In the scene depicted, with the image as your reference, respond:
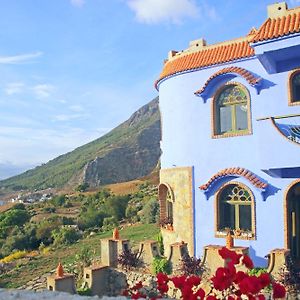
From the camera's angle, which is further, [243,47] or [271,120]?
[243,47]

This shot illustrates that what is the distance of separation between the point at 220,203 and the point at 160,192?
361 centimetres

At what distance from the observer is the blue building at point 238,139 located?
12391mm

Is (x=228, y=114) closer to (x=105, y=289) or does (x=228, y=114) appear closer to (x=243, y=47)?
(x=243, y=47)

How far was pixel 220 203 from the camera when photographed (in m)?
14.5

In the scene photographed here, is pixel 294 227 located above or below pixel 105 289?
above

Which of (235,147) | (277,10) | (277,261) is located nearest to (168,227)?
(235,147)

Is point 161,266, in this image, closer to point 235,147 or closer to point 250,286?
point 235,147

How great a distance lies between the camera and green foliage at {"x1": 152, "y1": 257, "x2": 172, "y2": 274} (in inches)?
543

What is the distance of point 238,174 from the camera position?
1377 centimetres

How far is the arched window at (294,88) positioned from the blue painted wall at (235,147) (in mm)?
166

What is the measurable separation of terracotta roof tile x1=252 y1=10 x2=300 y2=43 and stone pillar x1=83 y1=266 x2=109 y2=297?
9.03 metres

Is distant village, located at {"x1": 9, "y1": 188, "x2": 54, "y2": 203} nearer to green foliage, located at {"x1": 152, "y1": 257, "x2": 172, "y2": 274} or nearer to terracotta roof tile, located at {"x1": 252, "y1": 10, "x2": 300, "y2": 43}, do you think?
green foliage, located at {"x1": 152, "y1": 257, "x2": 172, "y2": 274}

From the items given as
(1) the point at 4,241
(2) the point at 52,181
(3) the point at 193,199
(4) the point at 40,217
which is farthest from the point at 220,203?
(2) the point at 52,181

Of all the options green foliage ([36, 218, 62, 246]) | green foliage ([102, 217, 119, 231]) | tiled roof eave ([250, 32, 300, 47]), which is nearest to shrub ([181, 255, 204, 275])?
tiled roof eave ([250, 32, 300, 47])
